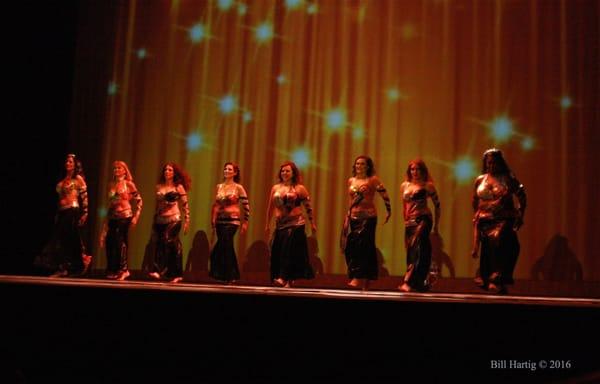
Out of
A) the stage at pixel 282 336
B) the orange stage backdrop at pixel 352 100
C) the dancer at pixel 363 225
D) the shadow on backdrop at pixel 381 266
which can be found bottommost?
the stage at pixel 282 336

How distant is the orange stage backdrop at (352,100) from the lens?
9.52 m

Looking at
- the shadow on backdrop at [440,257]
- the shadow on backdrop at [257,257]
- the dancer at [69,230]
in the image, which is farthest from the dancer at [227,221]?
the shadow on backdrop at [440,257]

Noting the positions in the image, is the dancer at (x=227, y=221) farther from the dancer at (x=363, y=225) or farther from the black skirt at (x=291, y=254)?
the dancer at (x=363, y=225)

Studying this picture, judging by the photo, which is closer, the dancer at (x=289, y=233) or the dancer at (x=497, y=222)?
the dancer at (x=497, y=222)

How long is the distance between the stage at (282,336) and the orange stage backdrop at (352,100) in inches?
183

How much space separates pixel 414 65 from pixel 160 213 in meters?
4.51

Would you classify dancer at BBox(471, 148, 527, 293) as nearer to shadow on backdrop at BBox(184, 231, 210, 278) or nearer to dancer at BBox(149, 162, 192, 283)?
dancer at BBox(149, 162, 192, 283)

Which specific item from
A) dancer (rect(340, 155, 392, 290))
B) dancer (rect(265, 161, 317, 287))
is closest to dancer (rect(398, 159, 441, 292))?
dancer (rect(340, 155, 392, 290))

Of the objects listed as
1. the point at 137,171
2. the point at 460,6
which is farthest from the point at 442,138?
the point at 137,171

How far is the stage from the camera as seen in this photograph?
482 cm

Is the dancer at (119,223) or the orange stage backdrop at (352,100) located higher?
the orange stage backdrop at (352,100)

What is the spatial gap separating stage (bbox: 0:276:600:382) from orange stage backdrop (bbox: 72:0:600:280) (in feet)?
15.2

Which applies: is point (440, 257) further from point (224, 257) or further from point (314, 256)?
point (224, 257)

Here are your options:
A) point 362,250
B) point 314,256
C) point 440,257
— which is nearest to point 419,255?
point 362,250
